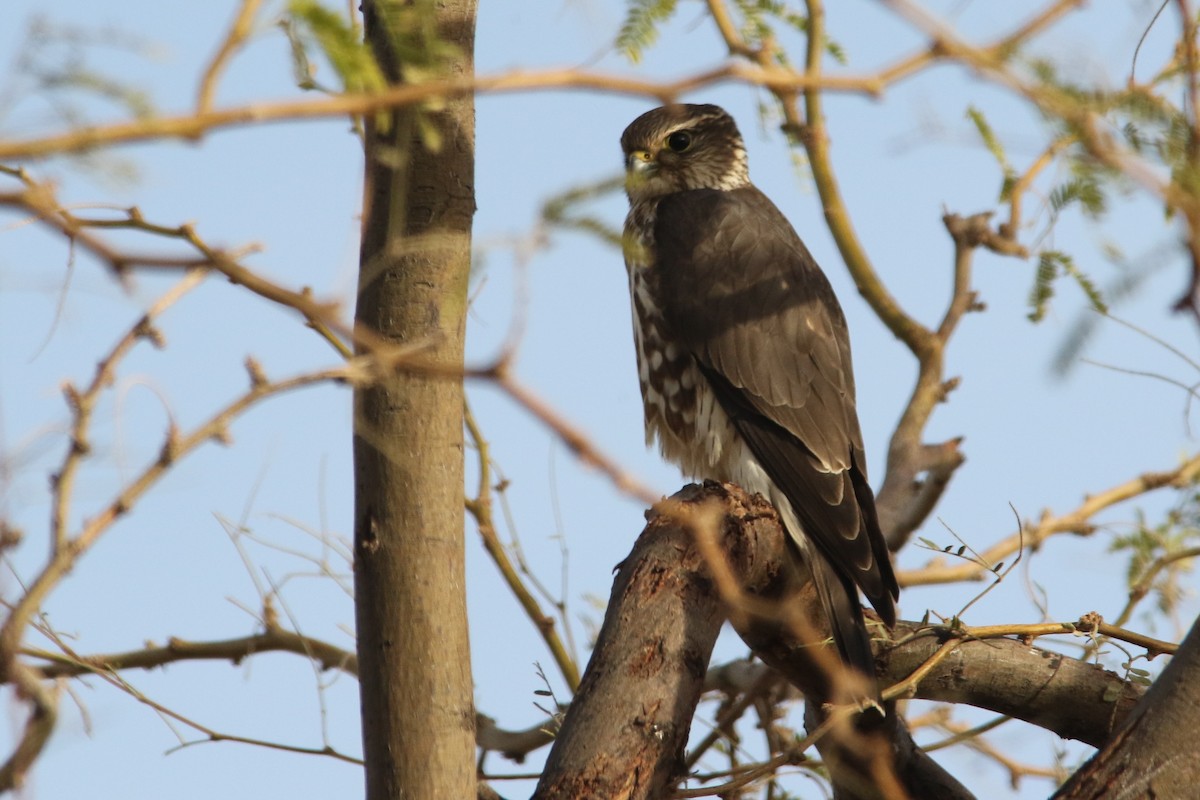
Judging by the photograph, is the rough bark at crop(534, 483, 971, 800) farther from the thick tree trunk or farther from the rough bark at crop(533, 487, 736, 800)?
the thick tree trunk

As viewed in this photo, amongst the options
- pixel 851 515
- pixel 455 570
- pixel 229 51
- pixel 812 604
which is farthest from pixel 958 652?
pixel 229 51

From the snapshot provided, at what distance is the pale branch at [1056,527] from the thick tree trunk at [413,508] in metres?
2.81

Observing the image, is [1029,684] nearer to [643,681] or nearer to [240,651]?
[643,681]

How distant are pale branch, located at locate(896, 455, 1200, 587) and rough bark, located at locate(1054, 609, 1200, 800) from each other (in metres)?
2.48

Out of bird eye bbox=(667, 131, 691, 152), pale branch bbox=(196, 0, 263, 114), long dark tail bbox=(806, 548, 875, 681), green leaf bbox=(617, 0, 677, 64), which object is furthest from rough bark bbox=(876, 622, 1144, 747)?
bird eye bbox=(667, 131, 691, 152)

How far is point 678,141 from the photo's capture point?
6.02 meters

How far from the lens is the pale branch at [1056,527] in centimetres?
532

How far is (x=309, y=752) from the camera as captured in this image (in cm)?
410

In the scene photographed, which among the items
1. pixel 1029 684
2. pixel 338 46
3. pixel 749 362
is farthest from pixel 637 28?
pixel 749 362

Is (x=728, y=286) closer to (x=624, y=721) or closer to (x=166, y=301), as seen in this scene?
(x=624, y=721)

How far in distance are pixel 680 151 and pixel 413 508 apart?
134 inches

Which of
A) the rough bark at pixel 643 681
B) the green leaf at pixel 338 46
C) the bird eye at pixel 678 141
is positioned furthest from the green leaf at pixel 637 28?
the bird eye at pixel 678 141

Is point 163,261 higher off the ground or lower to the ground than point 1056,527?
lower

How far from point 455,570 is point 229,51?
1.75 meters
